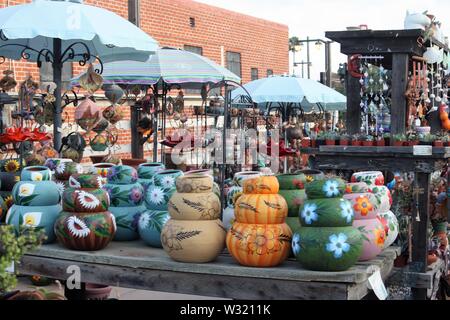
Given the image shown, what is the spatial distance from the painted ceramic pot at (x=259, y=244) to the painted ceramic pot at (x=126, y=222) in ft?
2.55

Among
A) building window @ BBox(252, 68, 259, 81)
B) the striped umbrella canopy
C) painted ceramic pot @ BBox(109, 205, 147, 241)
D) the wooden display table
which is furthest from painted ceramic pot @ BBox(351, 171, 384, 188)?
building window @ BBox(252, 68, 259, 81)

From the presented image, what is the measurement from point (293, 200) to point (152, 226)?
0.75 metres

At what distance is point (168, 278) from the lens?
2.79 meters

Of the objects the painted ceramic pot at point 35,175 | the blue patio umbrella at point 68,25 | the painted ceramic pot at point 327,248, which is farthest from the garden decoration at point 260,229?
the blue patio umbrella at point 68,25

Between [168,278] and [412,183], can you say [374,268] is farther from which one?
[412,183]

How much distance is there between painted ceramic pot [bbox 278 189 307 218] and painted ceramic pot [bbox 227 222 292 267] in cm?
22

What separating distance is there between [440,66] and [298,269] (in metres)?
6.76

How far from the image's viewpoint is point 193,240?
109 inches

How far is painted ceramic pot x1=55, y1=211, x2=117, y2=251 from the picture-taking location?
300 centimetres

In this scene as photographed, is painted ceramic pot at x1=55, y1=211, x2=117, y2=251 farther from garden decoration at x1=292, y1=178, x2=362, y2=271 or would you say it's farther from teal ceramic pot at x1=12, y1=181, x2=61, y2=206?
garden decoration at x1=292, y1=178, x2=362, y2=271

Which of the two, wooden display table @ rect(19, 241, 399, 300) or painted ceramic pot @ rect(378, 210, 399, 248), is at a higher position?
painted ceramic pot @ rect(378, 210, 399, 248)

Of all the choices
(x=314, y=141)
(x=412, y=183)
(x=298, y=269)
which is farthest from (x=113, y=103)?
(x=298, y=269)

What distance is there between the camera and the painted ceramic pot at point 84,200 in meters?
3.04

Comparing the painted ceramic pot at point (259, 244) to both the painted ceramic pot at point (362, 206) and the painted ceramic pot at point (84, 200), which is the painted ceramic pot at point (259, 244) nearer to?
the painted ceramic pot at point (362, 206)
